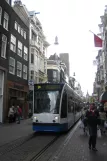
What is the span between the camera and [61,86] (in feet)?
55.3

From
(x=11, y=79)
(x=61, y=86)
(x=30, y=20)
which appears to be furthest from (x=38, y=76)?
(x=61, y=86)

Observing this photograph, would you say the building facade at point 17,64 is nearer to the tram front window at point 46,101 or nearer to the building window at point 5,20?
the building window at point 5,20

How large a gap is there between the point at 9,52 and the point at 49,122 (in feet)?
50.8

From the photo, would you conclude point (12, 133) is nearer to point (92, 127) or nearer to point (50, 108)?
point (50, 108)

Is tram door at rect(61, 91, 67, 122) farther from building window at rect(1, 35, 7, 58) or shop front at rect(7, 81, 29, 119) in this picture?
shop front at rect(7, 81, 29, 119)

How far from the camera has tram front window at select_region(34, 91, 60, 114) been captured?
16078 millimetres

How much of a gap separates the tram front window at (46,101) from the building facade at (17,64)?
11979mm

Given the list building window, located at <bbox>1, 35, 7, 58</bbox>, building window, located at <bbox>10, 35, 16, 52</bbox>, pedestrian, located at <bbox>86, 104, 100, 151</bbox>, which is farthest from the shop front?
pedestrian, located at <bbox>86, 104, 100, 151</bbox>

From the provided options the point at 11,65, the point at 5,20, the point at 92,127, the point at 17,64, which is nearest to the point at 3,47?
the point at 5,20

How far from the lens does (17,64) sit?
107 ft

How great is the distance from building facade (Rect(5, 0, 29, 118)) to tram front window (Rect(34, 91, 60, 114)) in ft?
39.3

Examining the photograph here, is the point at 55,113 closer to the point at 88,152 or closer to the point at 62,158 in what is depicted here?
the point at 88,152

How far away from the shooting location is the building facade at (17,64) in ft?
97.6

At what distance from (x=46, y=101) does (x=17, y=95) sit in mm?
16381
